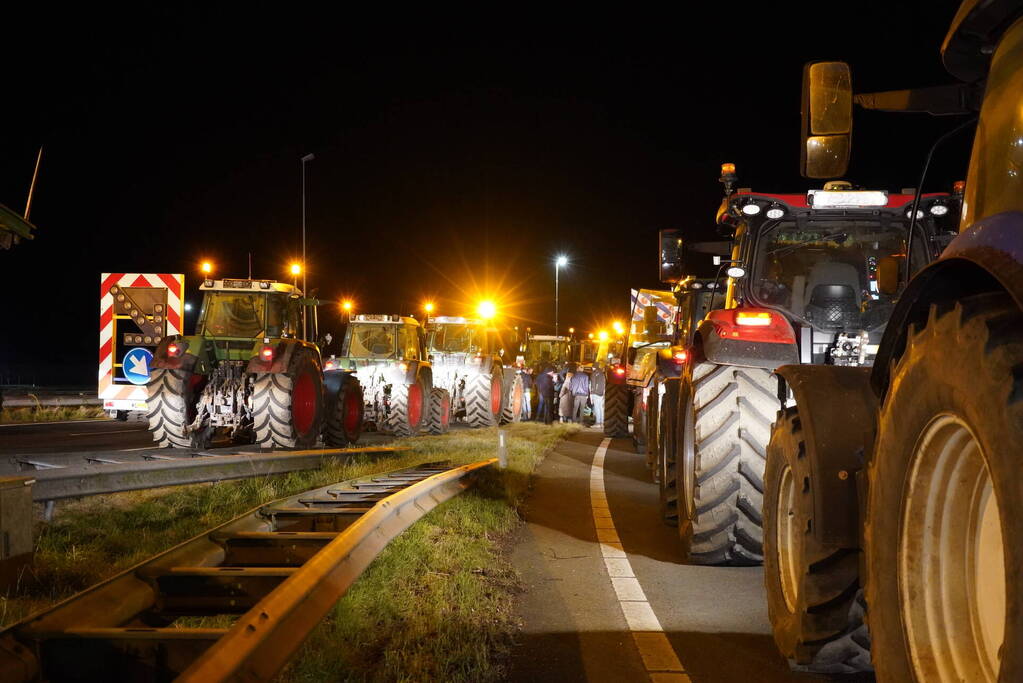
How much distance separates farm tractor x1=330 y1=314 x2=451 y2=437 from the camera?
18641 mm

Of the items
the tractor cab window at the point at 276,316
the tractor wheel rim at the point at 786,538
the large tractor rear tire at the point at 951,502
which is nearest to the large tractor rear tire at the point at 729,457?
the tractor wheel rim at the point at 786,538

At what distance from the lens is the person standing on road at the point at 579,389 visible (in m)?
25.9

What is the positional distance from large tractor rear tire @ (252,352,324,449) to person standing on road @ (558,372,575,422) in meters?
12.1

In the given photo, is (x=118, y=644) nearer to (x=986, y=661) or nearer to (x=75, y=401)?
(x=986, y=661)

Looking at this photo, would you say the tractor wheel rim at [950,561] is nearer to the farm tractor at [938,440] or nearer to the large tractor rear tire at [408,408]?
the farm tractor at [938,440]

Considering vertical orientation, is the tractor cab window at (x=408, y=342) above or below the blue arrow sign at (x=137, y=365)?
above

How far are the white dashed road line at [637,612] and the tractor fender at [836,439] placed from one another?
1382mm

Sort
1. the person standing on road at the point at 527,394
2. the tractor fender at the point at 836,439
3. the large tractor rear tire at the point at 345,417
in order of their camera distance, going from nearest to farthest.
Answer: the tractor fender at the point at 836,439 → the large tractor rear tire at the point at 345,417 → the person standing on road at the point at 527,394

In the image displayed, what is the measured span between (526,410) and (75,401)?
48.3 feet

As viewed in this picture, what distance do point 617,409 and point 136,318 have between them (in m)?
9.99

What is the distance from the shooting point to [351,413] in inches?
671

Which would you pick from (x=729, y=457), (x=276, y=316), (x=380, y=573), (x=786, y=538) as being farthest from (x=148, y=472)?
(x=276, y=316)

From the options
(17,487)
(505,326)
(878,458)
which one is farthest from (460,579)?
(505,326)

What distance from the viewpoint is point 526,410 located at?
1171 inches
